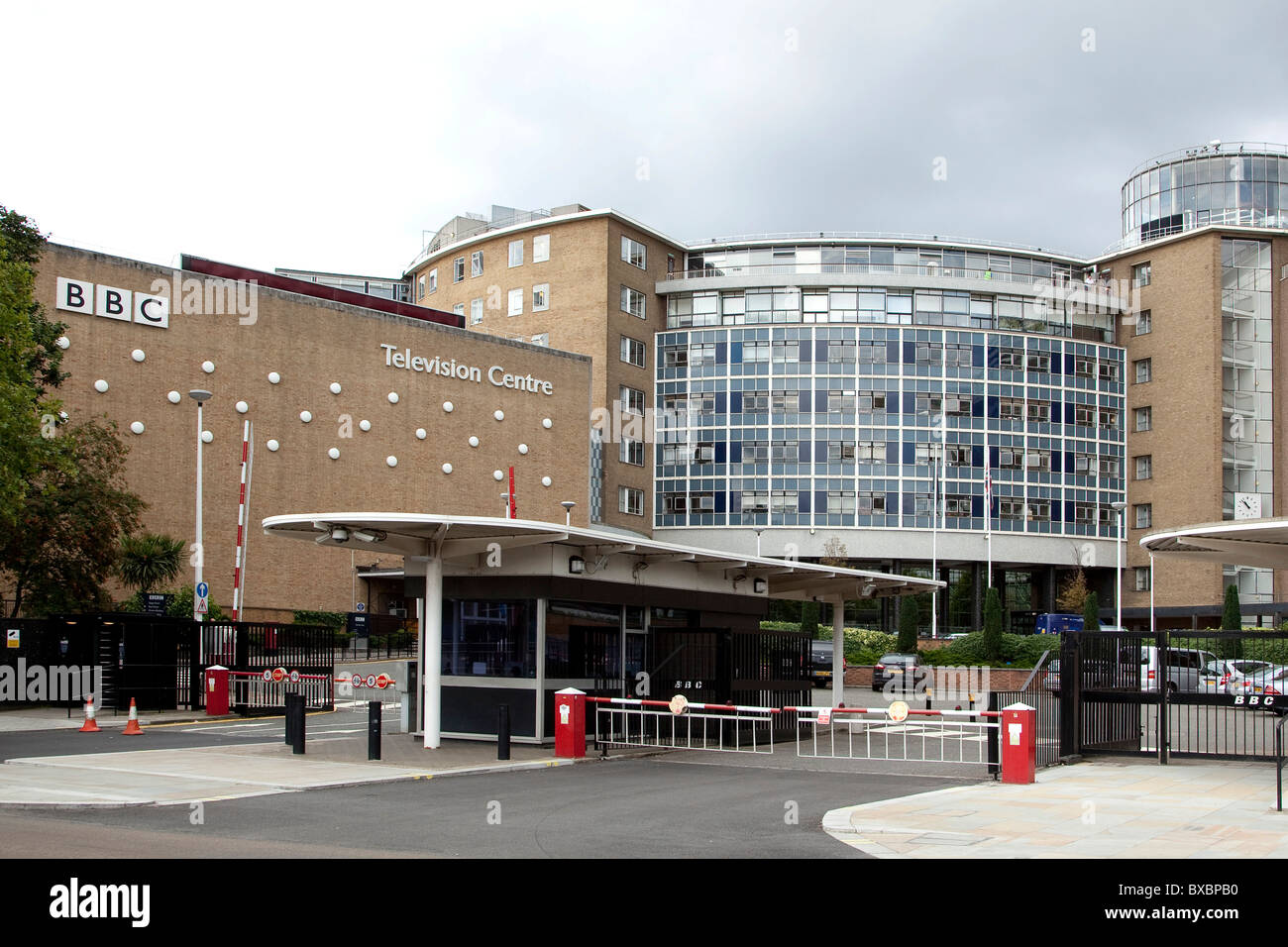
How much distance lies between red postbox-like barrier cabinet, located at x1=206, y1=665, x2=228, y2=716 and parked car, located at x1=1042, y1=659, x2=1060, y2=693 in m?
18.9

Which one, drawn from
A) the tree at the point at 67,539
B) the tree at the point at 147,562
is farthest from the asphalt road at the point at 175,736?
the tree at the point at 147,562

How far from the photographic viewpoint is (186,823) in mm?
12719

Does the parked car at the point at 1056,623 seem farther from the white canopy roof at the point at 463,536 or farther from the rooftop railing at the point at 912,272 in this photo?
the white canopy roof at the point at 463,536

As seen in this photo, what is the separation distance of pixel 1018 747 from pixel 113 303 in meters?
42.9

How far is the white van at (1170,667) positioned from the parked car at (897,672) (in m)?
26.4

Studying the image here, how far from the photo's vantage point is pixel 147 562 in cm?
4412

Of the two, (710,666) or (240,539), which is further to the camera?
(240,539)

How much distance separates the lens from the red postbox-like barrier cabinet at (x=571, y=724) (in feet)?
66.9

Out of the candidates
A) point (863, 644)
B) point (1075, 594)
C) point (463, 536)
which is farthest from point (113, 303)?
point (1075, 594)

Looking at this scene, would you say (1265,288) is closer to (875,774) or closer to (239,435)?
(239,435)

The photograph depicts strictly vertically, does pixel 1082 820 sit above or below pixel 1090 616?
below

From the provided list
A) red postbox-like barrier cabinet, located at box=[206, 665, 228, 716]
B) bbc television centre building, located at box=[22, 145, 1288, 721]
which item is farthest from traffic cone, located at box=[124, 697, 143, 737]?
bbc television centre building, located at box=[22, 145, 1288, 721]

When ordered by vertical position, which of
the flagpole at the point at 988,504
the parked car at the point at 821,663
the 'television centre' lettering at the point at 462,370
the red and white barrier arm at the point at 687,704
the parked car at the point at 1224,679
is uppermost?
the 'television centre' lettering at the point at 462,370

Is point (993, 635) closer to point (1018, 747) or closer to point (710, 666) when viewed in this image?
point (710, 666)
